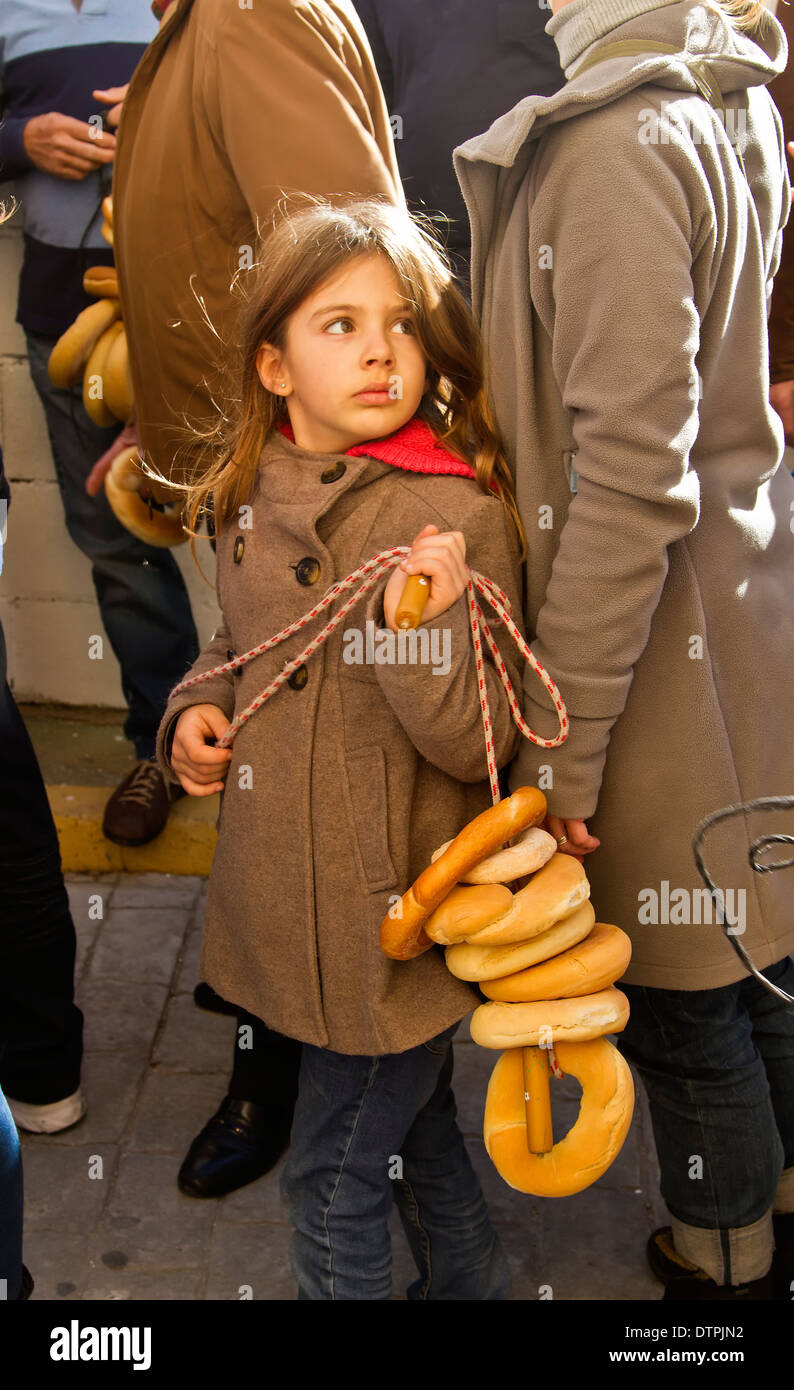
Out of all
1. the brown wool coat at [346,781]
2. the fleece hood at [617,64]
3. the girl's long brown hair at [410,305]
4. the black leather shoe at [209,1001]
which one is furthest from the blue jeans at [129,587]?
the fleece hood at [617,64]

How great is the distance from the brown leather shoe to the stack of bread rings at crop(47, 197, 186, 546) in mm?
684

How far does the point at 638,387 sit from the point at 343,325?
41cm

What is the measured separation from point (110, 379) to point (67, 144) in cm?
62

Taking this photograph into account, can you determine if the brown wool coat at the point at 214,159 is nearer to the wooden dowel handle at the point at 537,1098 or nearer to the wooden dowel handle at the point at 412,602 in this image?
the wooden dowel handle at the point at 412,602

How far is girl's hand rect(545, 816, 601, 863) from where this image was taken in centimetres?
161

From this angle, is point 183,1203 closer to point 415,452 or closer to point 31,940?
point 31,940

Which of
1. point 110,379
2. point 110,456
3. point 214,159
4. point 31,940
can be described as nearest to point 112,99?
point 110,379

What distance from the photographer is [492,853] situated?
1441mm

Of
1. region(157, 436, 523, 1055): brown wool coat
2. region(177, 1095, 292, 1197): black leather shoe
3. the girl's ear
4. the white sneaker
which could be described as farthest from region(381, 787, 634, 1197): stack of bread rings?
the white sneaker

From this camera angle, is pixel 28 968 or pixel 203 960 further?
pixel 28 968
